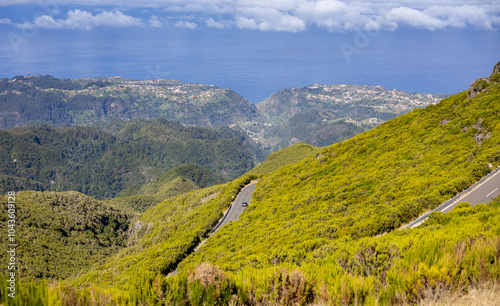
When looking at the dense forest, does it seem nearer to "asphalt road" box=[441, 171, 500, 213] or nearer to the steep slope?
"asphalt road" box=[441, 171, 500, 213]

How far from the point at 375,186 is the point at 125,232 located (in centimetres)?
6905

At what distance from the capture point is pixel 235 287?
8211 millimetres

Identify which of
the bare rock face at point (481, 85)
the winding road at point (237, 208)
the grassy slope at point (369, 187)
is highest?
the bare rock face at point (481, 85)

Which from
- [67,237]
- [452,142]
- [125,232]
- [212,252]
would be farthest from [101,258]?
[452,142]

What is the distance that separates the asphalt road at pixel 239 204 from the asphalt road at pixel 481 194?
2954 cm

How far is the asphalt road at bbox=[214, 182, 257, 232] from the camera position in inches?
1788

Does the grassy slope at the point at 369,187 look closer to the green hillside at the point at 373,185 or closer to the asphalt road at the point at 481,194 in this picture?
the green hillside at the point at 373,185

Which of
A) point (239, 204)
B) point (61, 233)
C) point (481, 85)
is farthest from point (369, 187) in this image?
point (61, 233)

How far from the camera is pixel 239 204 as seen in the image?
50.9 metres

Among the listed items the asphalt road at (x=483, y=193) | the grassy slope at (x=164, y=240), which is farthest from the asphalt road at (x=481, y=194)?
the grassy slope at (x=164, y=240)

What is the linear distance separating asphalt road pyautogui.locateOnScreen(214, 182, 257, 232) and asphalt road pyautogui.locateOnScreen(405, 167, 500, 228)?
29.5m

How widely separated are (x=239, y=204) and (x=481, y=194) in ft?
116

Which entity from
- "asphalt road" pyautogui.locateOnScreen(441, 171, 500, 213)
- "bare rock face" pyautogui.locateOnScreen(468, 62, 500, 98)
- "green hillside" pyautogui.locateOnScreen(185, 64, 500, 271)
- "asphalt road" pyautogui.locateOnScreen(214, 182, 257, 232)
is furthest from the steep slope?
"bare rock face" pyautogui.locateOnScreen(468, 62, 500, 98)

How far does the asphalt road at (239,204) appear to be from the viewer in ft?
149
